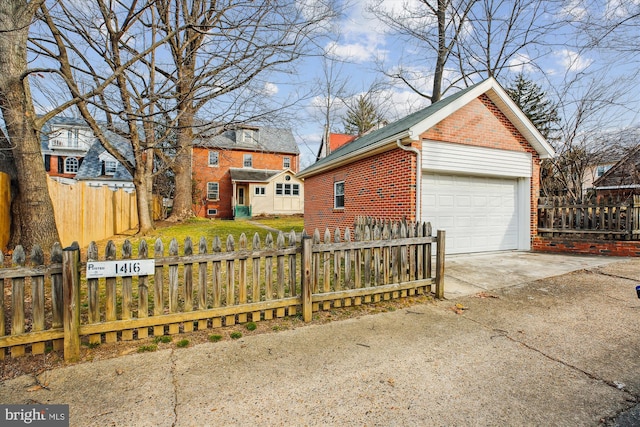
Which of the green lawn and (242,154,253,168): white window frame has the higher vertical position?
(242,154,253,168): white window frame

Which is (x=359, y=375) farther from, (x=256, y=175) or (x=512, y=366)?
(x=256, y=175)

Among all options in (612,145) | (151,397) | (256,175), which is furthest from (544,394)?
(256,175)

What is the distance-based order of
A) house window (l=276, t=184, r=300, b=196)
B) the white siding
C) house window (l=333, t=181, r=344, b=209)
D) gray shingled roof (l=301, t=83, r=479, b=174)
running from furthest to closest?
house window (l=276, t=184, r=300, b=196) → house window (l=333, t=181, r=344, b=209) → gray shingled roof (l=301, t=83, r=479, b=174) → the white siding

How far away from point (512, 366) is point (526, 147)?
835 centimetres

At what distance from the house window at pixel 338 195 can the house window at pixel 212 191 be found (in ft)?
61.2

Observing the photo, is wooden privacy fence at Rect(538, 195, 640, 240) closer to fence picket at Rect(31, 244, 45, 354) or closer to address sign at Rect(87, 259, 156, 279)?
address sign at Rect(87, 259, 156, 279)

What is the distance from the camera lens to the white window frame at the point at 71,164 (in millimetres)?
30547

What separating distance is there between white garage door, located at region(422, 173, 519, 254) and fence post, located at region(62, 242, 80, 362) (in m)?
7.21

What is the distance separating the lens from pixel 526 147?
9.13m

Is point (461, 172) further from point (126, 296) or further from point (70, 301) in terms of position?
point (70, 301)

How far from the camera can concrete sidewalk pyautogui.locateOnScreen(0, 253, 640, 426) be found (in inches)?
88.1

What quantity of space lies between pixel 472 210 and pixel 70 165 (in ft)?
122

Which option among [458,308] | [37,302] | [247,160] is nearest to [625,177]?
[458,308]

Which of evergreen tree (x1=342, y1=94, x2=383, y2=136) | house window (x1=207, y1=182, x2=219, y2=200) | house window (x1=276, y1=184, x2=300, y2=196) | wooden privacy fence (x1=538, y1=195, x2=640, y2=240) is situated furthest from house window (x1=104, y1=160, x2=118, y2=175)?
wooden privacy fence (x1=538, y1=195, x2=640, y2=240)
